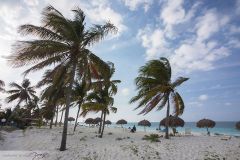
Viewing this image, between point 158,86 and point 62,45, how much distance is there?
832 cm

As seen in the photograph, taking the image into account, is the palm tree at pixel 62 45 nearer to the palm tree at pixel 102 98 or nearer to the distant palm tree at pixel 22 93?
the palm tree at pixel 102 98

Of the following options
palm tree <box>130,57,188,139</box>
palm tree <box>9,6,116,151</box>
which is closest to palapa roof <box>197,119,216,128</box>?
palm tree <box>130,57,188,139</box>

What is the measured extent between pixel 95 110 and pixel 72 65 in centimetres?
929

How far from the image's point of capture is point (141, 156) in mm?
11891

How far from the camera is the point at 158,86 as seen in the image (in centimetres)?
1848

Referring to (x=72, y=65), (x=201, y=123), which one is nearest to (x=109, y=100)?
(x=72, y=65)

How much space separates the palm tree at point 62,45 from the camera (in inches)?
514

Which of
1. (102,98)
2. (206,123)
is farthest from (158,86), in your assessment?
(206,123)

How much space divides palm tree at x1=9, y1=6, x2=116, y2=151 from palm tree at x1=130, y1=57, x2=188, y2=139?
5.16m

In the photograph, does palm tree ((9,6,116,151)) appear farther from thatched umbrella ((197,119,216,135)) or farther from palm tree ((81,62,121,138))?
thatched umbrella ((197,119,216,135))

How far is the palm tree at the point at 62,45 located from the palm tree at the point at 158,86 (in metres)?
5.16

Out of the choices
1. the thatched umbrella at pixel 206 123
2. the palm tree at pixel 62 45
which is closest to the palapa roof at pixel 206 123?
the thatched umbrella at pixel 206 123

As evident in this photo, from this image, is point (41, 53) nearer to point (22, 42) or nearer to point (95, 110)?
point (22, 42)

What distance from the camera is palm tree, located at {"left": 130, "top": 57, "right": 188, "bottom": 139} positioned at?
18531 millimetres
